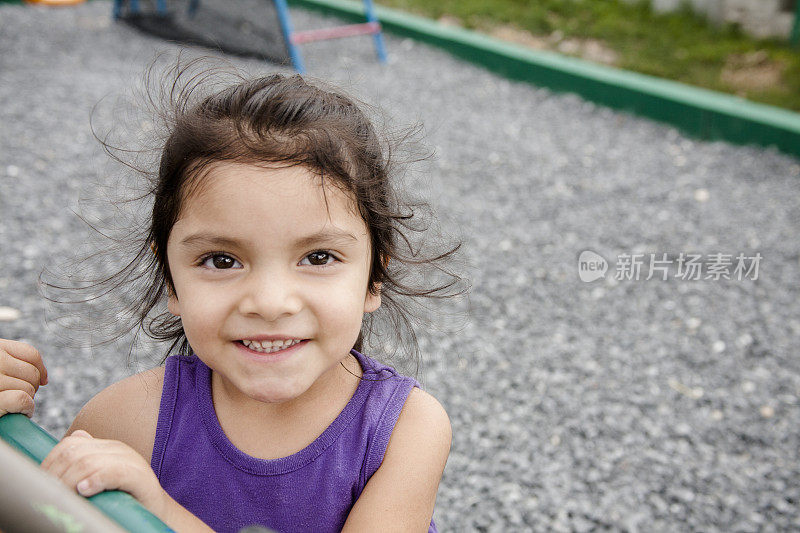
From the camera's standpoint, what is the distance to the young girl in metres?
1.00

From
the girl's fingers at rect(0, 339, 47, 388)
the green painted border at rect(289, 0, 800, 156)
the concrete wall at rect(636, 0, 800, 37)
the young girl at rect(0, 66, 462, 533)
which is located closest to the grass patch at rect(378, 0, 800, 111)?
the concrete wall at rect(636, 0, 800, 37)

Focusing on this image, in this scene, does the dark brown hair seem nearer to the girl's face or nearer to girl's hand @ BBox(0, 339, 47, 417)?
the girl's face

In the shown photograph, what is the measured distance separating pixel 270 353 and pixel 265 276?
11 cm

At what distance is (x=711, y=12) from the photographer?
5.71 metres

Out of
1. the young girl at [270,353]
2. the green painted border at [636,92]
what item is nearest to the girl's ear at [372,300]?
the young girl at [270,353]

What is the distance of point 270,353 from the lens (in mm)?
1023

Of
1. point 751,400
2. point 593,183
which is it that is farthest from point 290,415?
point 593,183

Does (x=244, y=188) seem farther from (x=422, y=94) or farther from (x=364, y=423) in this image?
(x=422, y=94)

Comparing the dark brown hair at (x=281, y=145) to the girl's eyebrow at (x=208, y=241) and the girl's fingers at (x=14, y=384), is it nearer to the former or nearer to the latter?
the girl's eyebrow at (x=208, y=241)

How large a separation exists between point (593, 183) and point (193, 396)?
3.25m

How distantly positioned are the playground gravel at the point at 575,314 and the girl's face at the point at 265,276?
0.48m

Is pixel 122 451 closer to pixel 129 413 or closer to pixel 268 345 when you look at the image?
pixel 268 345
